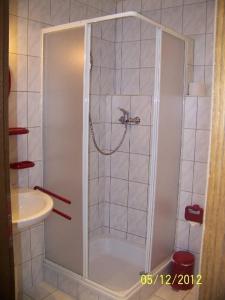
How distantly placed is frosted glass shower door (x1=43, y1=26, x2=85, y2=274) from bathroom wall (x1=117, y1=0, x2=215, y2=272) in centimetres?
93

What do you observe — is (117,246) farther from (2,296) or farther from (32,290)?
(2,296)

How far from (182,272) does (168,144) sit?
104 cm

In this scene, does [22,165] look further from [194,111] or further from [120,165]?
[194,111]

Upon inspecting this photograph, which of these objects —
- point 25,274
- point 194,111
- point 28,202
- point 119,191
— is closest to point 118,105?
point 194,111

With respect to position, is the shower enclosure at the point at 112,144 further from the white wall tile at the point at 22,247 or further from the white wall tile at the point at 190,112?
the white wall tile at the point at 22,247

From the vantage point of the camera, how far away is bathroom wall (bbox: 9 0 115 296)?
6.61ft

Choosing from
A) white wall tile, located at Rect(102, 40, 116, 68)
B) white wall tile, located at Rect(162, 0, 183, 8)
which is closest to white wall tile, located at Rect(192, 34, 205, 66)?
white wall tile, located at Rect(162, 0, 183, 8)

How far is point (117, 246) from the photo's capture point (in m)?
2.88

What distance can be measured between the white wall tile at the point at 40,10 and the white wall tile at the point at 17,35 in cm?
10

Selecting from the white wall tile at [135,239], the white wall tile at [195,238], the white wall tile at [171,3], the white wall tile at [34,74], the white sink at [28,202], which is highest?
the white wall tile at [171,3]

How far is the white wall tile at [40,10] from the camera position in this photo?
207 cm

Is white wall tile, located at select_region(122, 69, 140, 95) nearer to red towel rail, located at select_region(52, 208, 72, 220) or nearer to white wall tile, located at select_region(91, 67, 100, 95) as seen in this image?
white wall tile, located at select_region(91, 67, 100, 95)

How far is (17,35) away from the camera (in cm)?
200

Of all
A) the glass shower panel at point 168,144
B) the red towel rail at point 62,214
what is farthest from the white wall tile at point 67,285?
the glass shower panel at point 168,144
